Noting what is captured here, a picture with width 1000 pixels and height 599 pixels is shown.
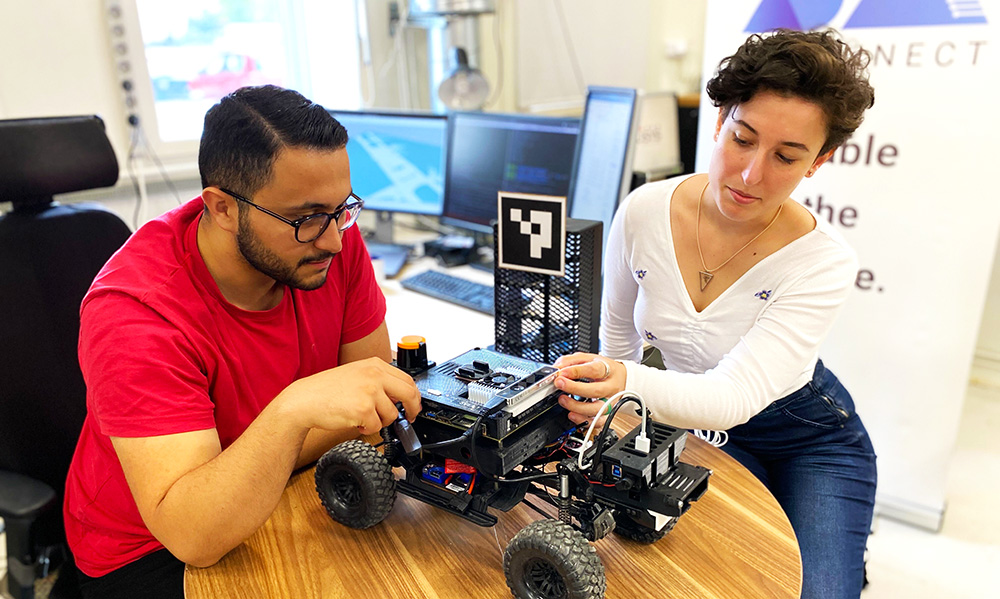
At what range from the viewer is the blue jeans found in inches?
46.3

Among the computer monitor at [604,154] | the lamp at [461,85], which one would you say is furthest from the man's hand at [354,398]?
the lamp at [461,85]

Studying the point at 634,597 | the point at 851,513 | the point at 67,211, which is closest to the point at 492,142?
the point at 67,211

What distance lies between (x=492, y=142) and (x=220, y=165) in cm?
135

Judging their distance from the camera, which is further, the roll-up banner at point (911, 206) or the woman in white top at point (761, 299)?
the roll-up banner at point (911, 206)

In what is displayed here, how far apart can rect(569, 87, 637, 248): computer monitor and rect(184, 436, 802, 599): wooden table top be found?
881mm

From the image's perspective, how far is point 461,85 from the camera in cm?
274

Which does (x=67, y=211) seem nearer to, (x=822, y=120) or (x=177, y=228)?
(x=177, y=228)

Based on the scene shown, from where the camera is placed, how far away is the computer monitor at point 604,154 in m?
1.76

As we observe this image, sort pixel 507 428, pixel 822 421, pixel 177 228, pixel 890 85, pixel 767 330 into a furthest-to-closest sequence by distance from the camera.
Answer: pixel 890 85 → pixel 822 421 → pixel 767 330 → pixel 177 228 → pixel 507 428

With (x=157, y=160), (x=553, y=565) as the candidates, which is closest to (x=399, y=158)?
(x=157, y=160)

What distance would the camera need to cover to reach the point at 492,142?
225cm

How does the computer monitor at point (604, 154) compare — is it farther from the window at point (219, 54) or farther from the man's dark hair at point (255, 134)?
the window at point (219, 54)

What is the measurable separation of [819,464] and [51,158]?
1537mm

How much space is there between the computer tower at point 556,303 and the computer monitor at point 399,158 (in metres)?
1.21
